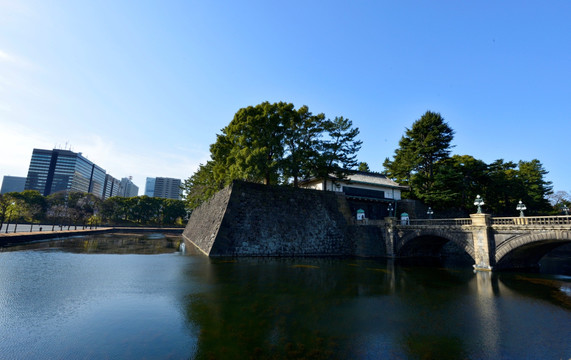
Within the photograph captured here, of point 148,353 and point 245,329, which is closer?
point 148,353

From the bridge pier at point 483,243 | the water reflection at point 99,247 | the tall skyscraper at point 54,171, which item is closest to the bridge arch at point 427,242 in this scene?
the bridge pier at point 483,243

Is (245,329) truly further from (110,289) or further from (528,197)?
(528,197)

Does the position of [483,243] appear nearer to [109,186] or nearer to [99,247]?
[99,247]

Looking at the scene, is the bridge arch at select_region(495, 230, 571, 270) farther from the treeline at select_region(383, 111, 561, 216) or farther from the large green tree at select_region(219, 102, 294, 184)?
the large green tree at select_region(219, 102, 294, 184)

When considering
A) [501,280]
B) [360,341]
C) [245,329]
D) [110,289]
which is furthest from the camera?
[501,280]

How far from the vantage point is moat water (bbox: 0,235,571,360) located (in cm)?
745

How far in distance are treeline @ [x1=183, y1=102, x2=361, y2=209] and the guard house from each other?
2027 millimetres

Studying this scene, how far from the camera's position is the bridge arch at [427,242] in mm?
23459

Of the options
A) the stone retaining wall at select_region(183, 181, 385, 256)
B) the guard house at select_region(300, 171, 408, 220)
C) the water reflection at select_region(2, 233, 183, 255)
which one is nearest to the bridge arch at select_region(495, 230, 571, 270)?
the stone retaining wall at select_region(183, 181, 385, 256)

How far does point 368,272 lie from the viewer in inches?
814

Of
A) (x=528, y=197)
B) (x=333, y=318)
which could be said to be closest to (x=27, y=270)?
(x=333, y=318)

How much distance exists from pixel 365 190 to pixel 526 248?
19.6 metres

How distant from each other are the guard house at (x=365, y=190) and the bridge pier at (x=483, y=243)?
52.7ft

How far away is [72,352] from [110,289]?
7.30 metres
